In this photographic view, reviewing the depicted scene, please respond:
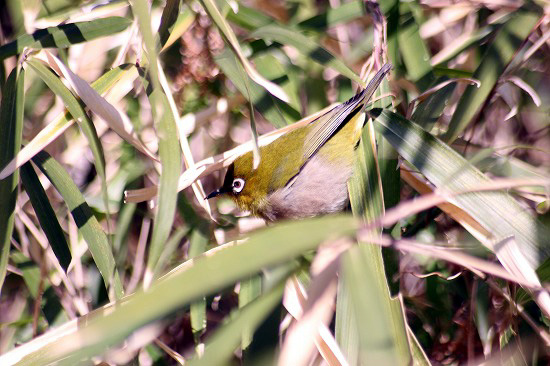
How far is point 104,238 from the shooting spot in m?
2.24

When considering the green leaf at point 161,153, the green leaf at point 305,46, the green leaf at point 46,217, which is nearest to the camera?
the green leaf at point 161,153

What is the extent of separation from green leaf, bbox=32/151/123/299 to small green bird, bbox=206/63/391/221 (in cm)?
82

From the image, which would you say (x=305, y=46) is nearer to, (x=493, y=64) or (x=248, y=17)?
(x=248, y=17)

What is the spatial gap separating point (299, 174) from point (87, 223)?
1230mm

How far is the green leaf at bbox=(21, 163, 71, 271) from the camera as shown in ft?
7.67

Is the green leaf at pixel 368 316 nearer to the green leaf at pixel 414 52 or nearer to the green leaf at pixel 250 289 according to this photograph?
the green leaf at pixel 250 289

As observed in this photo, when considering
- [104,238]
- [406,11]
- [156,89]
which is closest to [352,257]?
[156,89]

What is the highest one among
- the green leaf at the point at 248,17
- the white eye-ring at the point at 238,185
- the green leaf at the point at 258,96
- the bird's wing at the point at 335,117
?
the green leaf at the point at 248,17

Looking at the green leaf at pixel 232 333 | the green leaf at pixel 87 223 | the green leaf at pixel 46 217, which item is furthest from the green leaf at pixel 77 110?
the green leaf at pixel 232 333

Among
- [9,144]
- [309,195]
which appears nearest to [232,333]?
[9,144]

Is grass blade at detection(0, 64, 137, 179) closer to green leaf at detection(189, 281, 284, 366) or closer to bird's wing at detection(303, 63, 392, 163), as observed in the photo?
bird's wing at detection(303, 63, 392, 163)

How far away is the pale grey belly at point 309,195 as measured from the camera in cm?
311

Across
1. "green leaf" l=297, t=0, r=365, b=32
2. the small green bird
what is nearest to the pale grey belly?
the small green bird

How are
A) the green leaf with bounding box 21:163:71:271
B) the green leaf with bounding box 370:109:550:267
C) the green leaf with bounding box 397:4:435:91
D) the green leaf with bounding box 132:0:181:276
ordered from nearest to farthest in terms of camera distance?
the green leaf with bounding box 132:0:181:276 → the green leaf with bounding box 370:109:550:267 → the green leaf with bounding box 21:163:71:271 → the green leaf with bounding box 397:4:435:91
